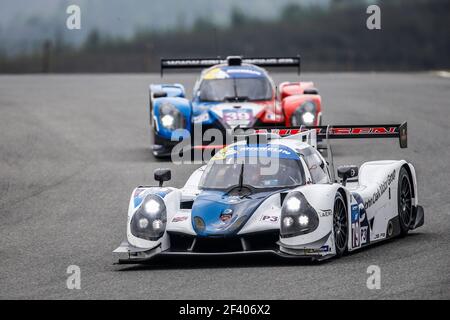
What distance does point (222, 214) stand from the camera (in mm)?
10891

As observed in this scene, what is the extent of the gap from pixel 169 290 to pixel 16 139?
1261 cm

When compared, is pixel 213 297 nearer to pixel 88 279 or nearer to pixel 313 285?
pixel 313 285

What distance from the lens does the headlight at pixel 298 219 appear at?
10734mm

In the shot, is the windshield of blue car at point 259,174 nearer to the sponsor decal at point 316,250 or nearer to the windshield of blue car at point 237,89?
the sponsor decal at point 316,250

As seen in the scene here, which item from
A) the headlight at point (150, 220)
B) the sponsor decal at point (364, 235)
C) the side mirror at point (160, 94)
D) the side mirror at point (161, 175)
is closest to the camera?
the headlight at point (150, 220)

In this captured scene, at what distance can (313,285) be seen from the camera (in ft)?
31.1

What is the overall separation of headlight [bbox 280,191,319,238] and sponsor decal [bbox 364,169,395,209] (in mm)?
1362

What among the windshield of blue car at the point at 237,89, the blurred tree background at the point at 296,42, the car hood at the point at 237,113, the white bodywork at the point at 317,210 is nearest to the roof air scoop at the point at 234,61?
the windshield of blue car at the point at 237,89

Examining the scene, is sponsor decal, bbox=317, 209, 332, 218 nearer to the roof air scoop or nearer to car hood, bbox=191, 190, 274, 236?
car hood, bbox=191, 190, 274, 236

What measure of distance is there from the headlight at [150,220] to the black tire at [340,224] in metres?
1.52

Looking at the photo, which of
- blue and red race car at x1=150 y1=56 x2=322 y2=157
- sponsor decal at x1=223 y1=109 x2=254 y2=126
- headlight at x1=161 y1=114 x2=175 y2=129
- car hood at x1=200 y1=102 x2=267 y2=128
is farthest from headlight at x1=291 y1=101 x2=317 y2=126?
headlight at x1=161 y1=114 x2=175 y2=129

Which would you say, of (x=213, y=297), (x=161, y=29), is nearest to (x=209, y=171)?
(x=213, y=297)

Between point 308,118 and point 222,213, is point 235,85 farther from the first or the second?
point 222,213

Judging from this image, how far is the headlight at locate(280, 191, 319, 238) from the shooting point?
10.7 m
